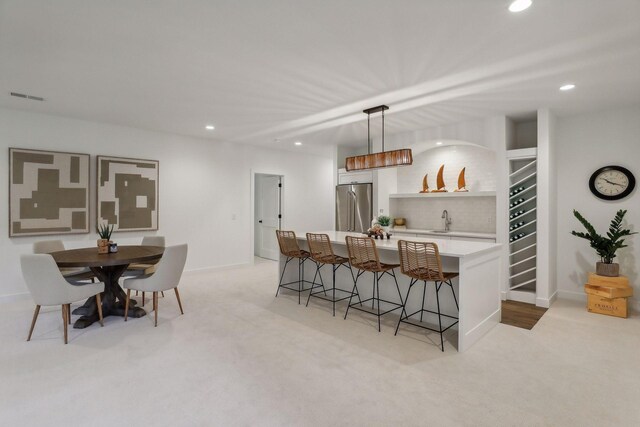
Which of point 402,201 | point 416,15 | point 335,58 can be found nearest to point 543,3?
point 416,15

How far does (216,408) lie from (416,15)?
9.51 ft

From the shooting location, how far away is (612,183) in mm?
4391

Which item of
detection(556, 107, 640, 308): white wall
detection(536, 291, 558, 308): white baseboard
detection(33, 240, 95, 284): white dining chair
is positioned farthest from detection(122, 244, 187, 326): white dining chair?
detection(556, 107, 640, 308): white wall

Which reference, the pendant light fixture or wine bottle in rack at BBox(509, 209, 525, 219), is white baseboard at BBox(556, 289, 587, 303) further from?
the pendant light fixture

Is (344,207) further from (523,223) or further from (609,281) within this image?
(609,281)

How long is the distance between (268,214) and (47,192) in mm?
4215

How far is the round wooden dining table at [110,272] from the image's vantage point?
3445mm

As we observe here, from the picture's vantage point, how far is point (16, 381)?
2.45 metres

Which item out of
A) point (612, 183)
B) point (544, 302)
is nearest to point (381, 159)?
point (544, 302)

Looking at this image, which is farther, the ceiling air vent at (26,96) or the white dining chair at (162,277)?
the ceiling air vent at (26,96)

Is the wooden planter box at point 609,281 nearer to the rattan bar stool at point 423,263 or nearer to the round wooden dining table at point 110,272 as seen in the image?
the rattan bar stool at point 423,263

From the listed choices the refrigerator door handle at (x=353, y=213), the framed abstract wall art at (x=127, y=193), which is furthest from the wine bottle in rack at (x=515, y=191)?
the framed abstract wall art at (x=127, y=193)

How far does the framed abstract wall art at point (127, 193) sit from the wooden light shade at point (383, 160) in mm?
3341

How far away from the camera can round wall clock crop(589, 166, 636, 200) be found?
4281 mm
